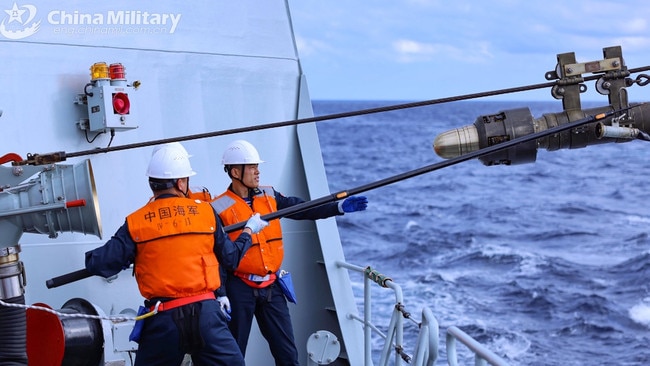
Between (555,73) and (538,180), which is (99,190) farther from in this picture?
(538,180)

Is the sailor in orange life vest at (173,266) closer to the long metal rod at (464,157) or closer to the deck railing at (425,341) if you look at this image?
the long metal rod at (464,157)

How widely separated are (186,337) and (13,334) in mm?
790

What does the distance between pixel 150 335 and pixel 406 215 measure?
26377 mm

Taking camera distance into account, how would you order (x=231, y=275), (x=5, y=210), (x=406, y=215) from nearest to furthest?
(x=5, y=210) < (x=231, y=275) < (x=406, y=215)

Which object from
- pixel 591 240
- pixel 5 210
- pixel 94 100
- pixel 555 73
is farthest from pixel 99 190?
pixel 591 240

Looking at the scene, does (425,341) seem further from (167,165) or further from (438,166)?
(167,165)

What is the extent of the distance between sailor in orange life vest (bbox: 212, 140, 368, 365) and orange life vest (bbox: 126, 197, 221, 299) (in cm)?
97

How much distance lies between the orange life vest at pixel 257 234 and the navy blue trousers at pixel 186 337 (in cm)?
88

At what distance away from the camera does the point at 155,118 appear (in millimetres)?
6055

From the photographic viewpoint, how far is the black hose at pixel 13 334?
435cm

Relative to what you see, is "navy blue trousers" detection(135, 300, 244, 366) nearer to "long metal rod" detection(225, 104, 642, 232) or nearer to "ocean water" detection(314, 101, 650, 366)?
"long metal rod" detection(225, 104, 642, 232)

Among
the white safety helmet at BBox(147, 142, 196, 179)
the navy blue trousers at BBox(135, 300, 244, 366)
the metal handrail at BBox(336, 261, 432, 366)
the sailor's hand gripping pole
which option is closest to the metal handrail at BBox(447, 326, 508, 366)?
the metal handrail at BBox(336, 261, 432, 366)

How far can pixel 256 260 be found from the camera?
17.6 ft

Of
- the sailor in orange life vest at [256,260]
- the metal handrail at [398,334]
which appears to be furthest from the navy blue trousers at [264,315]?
the metal handrail at [398,334]
